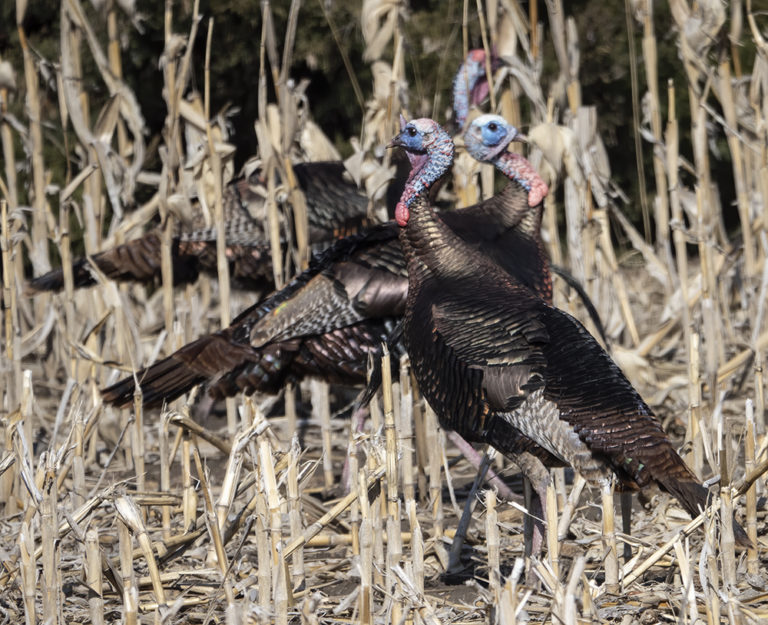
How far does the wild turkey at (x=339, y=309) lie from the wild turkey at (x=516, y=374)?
24.7 inches

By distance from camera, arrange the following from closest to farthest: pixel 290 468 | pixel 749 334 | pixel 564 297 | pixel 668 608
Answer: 1. pixel 290 468
2. pixel 668 608
3. pixel 564 297
4. pixel 749 334

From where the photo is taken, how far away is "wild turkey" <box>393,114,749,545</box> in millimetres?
3162

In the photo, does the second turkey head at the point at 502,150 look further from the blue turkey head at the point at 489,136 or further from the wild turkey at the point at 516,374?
the wild turkey at the point at 516,374

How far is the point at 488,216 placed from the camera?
4738mm

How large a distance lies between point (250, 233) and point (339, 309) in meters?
1.36

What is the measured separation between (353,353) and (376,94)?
1317 millimetres

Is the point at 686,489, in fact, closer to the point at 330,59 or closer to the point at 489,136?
the point at 489,136

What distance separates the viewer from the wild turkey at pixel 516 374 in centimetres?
316

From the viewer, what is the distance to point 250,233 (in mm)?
5914

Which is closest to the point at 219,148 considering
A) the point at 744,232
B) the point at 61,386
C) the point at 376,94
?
the point at 376,94

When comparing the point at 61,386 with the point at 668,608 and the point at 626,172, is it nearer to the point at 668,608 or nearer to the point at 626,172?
the point at 668,608

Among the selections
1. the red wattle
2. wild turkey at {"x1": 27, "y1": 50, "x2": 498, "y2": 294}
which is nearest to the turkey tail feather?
the red wattle

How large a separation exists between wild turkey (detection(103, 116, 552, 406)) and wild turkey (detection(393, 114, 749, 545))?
626 mm

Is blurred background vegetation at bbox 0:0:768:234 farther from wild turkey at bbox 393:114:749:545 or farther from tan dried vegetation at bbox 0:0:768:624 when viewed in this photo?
wild turkey at bbox 393:114:749:545
